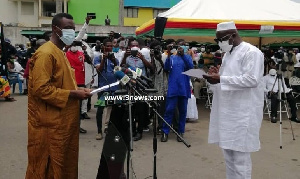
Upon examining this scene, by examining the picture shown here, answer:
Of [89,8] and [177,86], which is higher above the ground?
[89,8]

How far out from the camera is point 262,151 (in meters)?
5.75

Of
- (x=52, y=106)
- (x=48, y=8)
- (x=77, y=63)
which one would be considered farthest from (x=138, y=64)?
(x=48, y=8)

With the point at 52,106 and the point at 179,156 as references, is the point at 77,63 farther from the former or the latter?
the point at 52,106

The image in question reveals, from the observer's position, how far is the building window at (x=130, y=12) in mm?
36219

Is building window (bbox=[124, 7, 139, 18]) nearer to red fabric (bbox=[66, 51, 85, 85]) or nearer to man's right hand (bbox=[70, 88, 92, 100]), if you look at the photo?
red fabric (bbox=[66, 51, 85, 85])

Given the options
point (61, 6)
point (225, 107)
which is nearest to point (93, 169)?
point (225, 107)

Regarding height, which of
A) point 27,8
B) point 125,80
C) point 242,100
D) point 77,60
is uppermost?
point 27,8

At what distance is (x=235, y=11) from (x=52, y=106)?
754 centimetres

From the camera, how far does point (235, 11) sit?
9.38 meters

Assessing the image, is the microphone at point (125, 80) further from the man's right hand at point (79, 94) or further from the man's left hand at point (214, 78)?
the man's left hand at point (214, 78)

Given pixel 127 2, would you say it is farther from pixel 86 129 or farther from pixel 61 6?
pixel 86 129

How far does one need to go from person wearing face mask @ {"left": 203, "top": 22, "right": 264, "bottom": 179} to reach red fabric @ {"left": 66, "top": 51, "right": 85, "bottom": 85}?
13.0ft

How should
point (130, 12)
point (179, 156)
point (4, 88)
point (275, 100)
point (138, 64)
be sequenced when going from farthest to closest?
point (130, 12)
point (4, 88)
point (275, 100)
point (138, 64)
point (179, 156)

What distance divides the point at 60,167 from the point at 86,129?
13.8 feet
